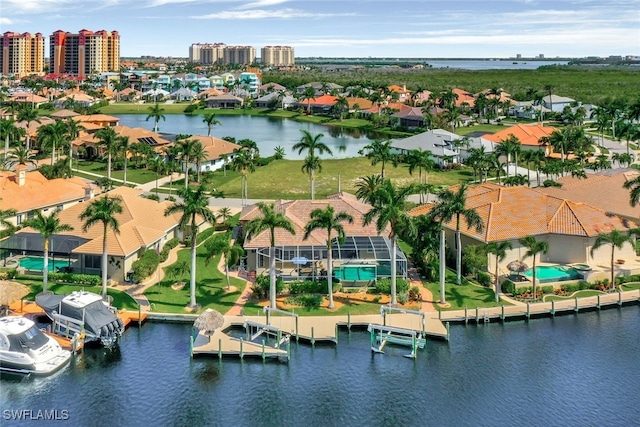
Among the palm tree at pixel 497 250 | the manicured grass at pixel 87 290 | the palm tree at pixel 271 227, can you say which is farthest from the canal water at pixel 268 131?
the palm tree at pixel 271 227

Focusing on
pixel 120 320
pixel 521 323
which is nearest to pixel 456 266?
pixel 521 323

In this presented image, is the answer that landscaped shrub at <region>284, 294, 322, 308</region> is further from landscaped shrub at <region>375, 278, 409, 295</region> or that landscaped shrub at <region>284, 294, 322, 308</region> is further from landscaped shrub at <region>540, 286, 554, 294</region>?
landscaped shrub at <region>540, 286, 554, 294</region>

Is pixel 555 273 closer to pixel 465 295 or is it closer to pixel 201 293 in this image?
pixel 465 295

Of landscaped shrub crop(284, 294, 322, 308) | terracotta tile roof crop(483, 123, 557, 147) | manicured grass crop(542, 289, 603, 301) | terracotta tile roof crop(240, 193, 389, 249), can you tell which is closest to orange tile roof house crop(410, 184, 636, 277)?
manicured grass crop(542, 289, 603, 301)

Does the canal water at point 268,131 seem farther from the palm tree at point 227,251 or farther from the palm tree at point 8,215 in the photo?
the palm tree at point 227,251

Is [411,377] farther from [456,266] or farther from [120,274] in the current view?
[120,274]

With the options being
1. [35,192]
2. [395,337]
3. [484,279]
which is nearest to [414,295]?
[395,337]
